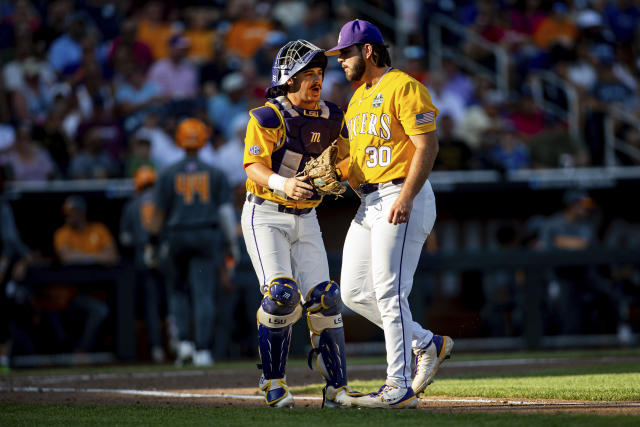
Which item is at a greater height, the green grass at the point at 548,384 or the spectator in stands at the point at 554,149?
the spectator in stands at the point at 554,149

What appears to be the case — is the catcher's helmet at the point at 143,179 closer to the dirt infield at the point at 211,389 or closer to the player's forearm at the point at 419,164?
the dirt infield at the point at 211,389

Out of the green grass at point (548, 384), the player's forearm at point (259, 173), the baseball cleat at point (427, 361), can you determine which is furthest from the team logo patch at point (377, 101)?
the green grass at point (548, 384)

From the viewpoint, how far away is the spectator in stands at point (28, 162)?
11812 millimetres

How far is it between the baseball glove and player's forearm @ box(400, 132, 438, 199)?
350mm

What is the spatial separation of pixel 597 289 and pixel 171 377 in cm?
572

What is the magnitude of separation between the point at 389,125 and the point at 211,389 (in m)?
2.75

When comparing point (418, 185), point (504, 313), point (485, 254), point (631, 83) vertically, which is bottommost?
point (504, 313)

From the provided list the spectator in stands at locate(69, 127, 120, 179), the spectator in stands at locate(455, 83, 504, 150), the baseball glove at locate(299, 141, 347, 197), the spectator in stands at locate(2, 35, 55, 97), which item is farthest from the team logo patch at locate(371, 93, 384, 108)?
the spectator in stands at locate(2, 35, 55, 97)

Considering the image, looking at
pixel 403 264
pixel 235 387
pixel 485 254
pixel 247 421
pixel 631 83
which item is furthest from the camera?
pixel 631 83

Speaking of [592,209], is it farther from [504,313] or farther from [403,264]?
[403,264]

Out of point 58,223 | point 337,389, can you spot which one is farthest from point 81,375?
point 337,389

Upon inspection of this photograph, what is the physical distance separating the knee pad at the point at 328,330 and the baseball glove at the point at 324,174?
0.57 meters

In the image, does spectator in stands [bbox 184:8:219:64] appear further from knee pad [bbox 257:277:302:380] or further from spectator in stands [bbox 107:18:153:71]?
A: knee pad [bbox 257:277:302:380]

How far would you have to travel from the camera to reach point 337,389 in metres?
5.53
